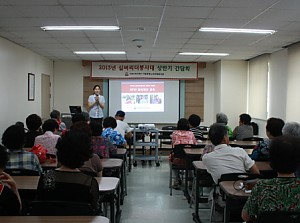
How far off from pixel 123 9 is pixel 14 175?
2.67m

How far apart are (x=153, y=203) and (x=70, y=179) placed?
2.88m

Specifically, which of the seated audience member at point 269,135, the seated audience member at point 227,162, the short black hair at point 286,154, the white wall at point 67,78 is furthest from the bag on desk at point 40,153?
the white wall at point 67,78

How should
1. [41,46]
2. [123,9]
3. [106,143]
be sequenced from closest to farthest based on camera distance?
[106,143], [123,9], [41,46]

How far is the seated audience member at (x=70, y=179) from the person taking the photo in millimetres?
2117

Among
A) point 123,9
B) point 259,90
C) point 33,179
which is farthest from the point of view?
point 259,90

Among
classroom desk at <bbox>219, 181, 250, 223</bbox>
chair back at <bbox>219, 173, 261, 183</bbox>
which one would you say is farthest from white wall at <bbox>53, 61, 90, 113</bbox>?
classroom desk at <bbox>219, 181, 250, 223</bbox>

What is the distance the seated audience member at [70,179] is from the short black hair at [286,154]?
1108mm

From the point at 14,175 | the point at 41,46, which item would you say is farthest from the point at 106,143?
the point at 41,46

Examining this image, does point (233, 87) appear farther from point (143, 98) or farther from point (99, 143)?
point (99, 143)

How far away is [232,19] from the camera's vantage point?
521cm

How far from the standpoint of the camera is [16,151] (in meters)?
3.18

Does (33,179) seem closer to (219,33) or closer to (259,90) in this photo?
(219,33)

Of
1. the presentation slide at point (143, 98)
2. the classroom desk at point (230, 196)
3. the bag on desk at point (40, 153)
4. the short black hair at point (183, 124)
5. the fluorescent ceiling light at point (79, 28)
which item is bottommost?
the classroom desk at point (230, 196)

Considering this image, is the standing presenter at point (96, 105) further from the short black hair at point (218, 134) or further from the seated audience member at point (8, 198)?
the seated audience member at point (8, 198)
